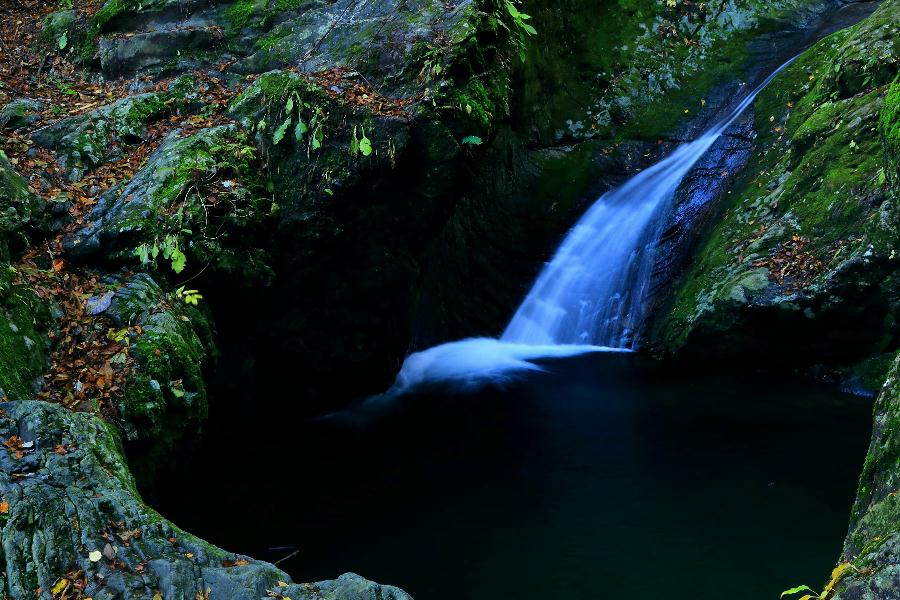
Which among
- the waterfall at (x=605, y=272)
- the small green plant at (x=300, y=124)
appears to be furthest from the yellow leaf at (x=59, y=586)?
the waterfall at (x=605, y=272)

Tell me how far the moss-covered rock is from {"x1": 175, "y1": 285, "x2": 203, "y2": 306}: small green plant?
660 cm

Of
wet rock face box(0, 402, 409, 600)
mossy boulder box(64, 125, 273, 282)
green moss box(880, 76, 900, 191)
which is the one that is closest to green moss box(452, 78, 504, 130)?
mossy boulder box(64, 125, 273, 282)

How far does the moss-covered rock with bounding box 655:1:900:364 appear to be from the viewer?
888 cm

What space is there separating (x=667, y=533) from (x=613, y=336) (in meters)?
5.51

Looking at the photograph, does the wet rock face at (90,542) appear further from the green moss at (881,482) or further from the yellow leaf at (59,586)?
the green moss at (881,482)

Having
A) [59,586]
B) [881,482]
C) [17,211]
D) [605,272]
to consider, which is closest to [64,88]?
[17,211]

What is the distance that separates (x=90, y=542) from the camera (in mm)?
3502

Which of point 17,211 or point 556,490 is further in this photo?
point 556,490

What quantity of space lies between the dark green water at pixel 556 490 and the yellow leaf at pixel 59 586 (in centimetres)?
257

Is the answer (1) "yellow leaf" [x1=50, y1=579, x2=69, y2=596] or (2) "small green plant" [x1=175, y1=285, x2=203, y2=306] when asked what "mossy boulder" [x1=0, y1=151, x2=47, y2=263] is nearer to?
(2) "small green plant" [x1=175, y1=285, x2=203, y2=306]

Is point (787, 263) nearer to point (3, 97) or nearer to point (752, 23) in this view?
point (752, 23)

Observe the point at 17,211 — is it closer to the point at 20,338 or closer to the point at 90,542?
the point at 20,338

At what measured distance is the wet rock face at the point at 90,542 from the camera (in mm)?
3342

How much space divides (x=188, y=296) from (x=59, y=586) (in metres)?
3.44
